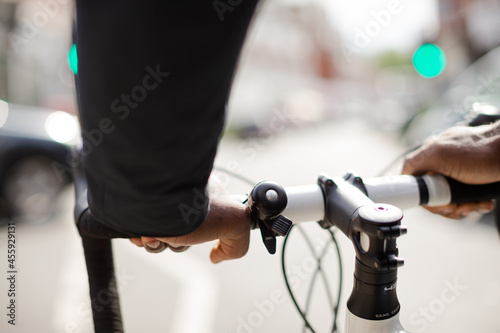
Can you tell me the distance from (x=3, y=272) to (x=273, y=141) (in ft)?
50.1

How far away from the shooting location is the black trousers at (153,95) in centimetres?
72

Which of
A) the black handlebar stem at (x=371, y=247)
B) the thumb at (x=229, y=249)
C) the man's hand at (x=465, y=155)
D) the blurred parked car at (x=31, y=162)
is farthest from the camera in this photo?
the blurred parked car at (x=31, y=162)

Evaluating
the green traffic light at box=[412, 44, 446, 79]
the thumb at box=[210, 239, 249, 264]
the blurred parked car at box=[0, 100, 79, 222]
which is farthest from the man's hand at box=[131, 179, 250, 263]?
the green traffic light at box=[412, 44, 446, 79]

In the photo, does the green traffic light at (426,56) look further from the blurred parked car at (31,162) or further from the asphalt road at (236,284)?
the blurred parked car at (31,162)

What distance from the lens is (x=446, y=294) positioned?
13.0 feet

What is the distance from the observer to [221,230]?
1.09 meters

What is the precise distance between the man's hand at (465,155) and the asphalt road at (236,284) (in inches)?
93.2

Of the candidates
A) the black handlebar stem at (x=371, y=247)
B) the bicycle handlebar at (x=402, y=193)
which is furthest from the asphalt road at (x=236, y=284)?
the black handlebar stem at (x=371, y=247)

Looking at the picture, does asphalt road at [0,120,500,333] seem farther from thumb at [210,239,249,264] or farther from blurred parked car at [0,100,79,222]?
thumb at [210,239,249,264]

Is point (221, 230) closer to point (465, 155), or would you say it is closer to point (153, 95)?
point (153, 95)

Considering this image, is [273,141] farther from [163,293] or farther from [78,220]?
[78,220]

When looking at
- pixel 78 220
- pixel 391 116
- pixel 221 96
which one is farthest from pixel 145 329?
pixel 391 116

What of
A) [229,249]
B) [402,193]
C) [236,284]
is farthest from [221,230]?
[236,284]

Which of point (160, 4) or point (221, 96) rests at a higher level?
point (160, 4)
